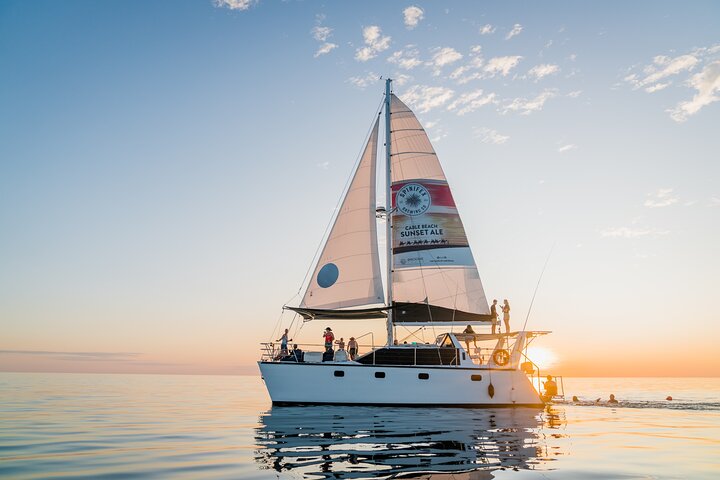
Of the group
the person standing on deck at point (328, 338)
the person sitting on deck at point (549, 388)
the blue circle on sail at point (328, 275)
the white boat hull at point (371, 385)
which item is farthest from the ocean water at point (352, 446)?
the blue circle on sail at point (328, 275)

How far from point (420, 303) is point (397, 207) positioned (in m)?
5.21

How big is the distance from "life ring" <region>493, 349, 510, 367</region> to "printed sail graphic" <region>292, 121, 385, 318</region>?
5447mm

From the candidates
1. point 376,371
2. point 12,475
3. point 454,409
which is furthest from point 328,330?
point 12,475

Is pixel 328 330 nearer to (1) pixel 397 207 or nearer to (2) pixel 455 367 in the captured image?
(2) pixel 455 367

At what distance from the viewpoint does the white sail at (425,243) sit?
26.6 m

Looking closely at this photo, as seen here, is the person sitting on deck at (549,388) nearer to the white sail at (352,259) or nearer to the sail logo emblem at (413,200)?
the white sail at (352,259)

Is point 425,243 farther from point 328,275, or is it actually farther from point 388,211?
point 328,275

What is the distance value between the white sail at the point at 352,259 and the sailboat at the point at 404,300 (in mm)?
49

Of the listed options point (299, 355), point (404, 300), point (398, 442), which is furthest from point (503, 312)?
point (398, 442)

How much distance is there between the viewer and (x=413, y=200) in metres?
27.9

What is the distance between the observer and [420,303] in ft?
85.0

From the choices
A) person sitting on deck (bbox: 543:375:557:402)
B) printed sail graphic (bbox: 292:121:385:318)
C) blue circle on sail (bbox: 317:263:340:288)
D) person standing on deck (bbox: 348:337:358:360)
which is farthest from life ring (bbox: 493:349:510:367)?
blue circle on sail (bbox: 317:263:340:288)

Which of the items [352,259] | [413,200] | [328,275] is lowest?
[328,275]

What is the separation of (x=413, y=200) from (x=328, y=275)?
19.8ft
